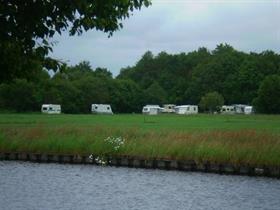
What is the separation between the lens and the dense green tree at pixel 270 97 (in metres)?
109

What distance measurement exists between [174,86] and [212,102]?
29.0 metres

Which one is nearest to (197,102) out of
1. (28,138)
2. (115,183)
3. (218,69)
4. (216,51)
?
(218,69)

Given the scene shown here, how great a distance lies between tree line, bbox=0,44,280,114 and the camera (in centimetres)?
11256

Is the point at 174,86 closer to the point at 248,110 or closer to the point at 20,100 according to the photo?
the point at 248,110

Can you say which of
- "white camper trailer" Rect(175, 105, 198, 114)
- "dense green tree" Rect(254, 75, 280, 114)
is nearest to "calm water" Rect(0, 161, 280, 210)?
"dense green tree" Rect(254, 75, 280, 114)

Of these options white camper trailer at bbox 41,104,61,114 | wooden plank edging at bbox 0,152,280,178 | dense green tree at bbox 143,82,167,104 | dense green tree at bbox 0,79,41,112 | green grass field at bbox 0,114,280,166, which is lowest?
wooden plank edging at bbox 0,152,280,178

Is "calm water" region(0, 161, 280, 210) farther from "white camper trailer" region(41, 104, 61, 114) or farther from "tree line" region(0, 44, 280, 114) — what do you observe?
"white camper trailer" region(41, 104, 61, 114)

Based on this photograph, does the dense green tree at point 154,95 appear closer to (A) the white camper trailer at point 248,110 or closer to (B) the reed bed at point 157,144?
(A) the white camper trailer at point 248,110

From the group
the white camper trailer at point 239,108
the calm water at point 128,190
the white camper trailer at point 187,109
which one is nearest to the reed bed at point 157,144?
the calm water at point 128,190

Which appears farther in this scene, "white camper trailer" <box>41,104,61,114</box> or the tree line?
the tree line

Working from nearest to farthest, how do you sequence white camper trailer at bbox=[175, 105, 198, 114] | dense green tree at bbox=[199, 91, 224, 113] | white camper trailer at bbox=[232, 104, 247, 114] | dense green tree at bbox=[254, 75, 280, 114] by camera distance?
dense green tree at bbox=[254, 75, 280, 114], white camper trailer at bbox=[175, 105, 198, 114], dense green tree at bbox=[199, 91, 224, 113], white camper trailer at bbox=[232, 104, 247, 114]

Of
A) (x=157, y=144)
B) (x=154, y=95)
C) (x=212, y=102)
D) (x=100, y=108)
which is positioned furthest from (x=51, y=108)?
(x=157, y=144)

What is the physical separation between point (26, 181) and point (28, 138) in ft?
48.4

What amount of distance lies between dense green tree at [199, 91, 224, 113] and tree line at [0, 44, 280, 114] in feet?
0.89
